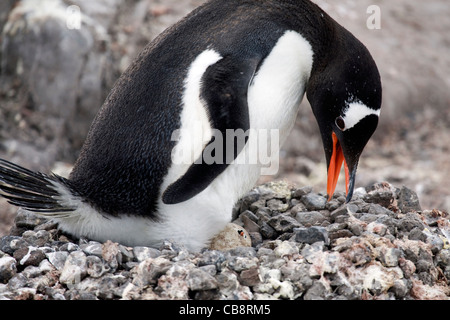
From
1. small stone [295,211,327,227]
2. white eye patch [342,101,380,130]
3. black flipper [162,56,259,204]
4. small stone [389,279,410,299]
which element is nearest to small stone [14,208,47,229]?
black flipper [162,56,259,204]

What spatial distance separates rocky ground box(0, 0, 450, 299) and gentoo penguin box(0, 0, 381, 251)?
0.16m

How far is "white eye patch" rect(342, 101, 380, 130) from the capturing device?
230 cm

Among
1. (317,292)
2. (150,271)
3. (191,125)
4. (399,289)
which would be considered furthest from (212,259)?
(399,289)

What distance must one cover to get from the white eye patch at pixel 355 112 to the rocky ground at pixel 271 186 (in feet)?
1.22

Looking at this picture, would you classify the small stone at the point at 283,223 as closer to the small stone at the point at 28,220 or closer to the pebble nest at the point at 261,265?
the pebble nest at the point at 261,265

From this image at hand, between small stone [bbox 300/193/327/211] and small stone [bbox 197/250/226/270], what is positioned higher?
small stone [bbox 300/193/327/211]

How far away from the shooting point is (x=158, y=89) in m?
2.31

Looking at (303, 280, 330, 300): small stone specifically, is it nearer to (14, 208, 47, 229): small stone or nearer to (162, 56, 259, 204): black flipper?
(162, 56, 259, 204): black flipper

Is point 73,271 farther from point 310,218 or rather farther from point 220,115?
point 310,218

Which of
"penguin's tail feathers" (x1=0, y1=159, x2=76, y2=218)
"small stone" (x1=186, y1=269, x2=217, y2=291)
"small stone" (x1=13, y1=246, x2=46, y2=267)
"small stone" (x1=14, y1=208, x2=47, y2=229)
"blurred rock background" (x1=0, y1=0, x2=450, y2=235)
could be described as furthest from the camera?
"blurred rock background" (x1=0, y1=0, x2=450, y2=235)

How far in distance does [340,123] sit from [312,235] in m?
0.42

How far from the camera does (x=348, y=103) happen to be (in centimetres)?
233
